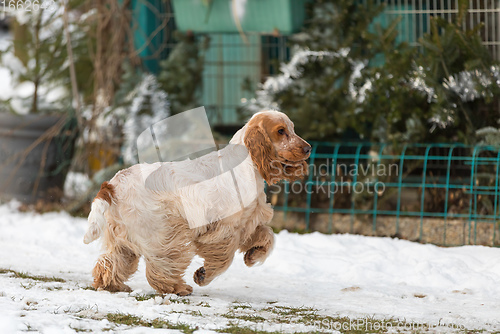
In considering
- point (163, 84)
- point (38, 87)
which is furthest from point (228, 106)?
point (38, 87)

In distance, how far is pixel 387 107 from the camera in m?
6.79

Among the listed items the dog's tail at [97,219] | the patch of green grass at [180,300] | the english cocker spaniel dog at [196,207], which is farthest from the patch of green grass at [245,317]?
the dog's tail at [97,219]

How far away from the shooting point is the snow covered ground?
11.5ft

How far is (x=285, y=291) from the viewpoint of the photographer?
15.2 feet

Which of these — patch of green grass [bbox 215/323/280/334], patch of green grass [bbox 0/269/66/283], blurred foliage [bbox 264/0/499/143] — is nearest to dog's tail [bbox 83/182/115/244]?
patch of green grass [bbox 0/269/66/283]

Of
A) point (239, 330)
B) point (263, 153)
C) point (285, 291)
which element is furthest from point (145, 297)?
point (263, 153)

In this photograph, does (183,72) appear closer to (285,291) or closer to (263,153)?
(285,291)

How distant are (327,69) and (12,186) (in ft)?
13.8

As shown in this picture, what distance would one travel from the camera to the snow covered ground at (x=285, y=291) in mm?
3508

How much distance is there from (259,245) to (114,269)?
960 millimetres

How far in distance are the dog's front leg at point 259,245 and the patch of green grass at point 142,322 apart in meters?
0.95

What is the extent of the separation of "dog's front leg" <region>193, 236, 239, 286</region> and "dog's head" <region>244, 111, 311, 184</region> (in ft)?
1.60

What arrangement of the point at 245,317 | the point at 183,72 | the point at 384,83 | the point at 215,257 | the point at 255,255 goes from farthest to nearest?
the point at 183,72, the point at 384,83, the point at 255,255, the point at 215,257, the point at 245,317

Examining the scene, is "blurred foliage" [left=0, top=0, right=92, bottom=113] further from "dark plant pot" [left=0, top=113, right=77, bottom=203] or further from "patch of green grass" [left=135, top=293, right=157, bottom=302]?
"patch of green grass" [left=135, top=293, right=157, bottom=302]
